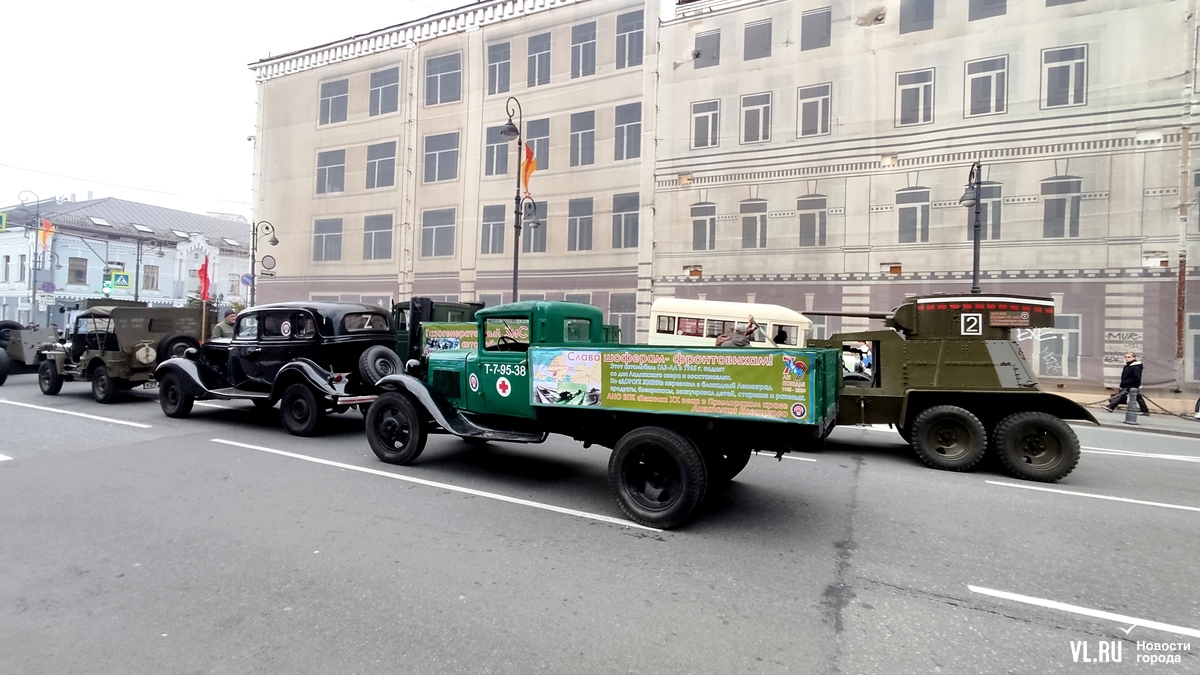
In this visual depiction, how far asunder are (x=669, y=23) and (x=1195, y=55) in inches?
627

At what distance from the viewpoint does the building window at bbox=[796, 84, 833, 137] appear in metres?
20.1

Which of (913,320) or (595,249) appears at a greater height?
(595,249)

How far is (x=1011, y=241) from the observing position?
58.1ft

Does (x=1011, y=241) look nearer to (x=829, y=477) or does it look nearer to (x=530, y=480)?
(x=829, y=477)

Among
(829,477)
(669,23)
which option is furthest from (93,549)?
(669,23)

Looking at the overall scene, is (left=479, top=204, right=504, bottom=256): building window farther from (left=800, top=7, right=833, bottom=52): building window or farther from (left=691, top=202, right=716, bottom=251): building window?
(left=800, top=7, right=833, bottom=52): building window

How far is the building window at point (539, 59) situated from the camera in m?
24.6

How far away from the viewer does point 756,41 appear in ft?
69.5

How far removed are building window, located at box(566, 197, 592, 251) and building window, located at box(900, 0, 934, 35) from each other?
12343 mm

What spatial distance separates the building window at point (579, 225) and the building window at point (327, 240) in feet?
40.4

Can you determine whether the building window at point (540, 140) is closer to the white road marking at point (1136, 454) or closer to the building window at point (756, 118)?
the building window at point (756, 118)

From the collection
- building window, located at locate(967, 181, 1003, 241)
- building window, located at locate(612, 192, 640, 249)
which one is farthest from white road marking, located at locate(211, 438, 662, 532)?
building window, located at locate(967, 181, 1003, 241)

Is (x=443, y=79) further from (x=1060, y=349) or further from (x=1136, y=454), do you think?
(x=1136, y=454)

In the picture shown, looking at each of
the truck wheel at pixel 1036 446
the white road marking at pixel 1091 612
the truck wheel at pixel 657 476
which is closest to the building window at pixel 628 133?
the truck wheel at pixel 1036 446
